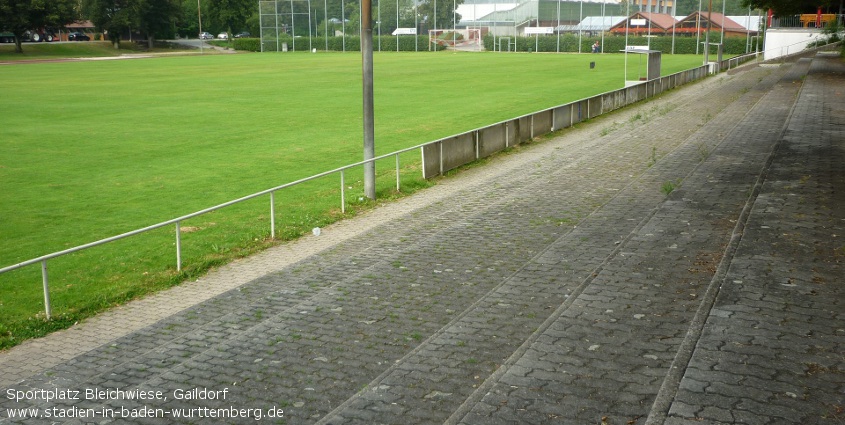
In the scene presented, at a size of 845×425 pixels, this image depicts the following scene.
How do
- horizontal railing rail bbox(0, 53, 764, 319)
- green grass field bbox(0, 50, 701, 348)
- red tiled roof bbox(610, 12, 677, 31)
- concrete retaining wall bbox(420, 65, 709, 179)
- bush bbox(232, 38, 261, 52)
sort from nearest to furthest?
green grass field bbox(0, 50, 701, 348) → horizontal railing rail bbox(0, 53, 764, 319) → concrete retaining wall bbox(420, 65, 709, 179) → red tiled roof bbox(610, 12, 677, 31) → bush bbox(232, 38, 261, 52)

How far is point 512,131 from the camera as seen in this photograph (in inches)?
923

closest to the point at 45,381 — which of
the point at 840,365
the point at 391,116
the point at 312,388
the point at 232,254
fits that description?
the point at 312,388

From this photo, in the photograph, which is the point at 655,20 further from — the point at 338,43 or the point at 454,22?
the point at 338,43

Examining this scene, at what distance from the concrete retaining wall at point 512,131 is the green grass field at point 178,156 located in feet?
2.81

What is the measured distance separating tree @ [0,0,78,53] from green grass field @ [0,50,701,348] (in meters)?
41.5

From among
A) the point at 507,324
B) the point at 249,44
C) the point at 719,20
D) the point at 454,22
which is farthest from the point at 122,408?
the point at 249,44

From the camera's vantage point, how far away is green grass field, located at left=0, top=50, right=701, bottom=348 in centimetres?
1295

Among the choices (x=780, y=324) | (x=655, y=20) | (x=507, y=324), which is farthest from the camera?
(x=655, y=20)

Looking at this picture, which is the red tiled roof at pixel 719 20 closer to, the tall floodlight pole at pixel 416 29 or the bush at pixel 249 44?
the tall floodlight pole at pixel 416 29

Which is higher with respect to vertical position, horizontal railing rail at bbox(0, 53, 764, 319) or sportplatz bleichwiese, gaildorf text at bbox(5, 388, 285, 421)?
horizontal railing rail at bbox(0, 53, 764, 319)

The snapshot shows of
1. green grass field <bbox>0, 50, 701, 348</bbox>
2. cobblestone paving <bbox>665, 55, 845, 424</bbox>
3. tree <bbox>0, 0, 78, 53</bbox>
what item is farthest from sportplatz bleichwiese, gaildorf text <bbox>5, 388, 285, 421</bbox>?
tree <bbox>0, 0, 78, 53</bbox>

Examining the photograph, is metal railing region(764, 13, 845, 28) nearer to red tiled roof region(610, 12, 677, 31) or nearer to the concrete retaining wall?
red tiled roof region(610, 12, 677, 31)

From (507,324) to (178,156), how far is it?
17.0m

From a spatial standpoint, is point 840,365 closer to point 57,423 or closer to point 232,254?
point 57,423
